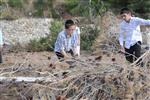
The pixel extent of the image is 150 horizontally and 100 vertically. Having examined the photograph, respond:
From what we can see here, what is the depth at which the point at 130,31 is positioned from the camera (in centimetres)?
1109

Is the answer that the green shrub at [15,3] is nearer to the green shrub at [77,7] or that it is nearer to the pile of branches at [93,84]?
the green shrub at [77,7]

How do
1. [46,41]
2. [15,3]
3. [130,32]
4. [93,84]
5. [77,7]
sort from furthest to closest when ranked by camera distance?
[15,3]
[77,7]
[46,41]
[130,32]
[93,84]

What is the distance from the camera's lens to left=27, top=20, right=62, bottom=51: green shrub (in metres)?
17.3

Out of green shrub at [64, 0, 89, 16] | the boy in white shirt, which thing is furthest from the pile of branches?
green shrub at [64, 0, 89, 16]

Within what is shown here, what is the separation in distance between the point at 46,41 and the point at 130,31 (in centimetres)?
660

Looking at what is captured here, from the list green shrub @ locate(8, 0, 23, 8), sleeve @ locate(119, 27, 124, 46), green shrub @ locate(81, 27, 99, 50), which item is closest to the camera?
sleeve @ locate(119, 27, 124, 46)

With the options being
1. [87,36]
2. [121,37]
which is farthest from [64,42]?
[87,36]

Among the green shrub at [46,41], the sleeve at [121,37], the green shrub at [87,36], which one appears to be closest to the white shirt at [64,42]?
the sleeve at [121,37]

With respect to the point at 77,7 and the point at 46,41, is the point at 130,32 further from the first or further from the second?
the point at 77,7

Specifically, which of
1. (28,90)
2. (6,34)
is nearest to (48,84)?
(28,90)

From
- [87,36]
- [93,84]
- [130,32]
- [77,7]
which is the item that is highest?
[77,7]

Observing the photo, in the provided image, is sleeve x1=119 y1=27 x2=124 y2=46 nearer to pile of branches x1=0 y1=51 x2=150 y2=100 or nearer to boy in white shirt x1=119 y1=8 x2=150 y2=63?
boy in white shirt x1=119 y1=8 x2=150 y2=63

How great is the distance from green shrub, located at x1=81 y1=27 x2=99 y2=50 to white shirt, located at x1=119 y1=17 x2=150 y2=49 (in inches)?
212

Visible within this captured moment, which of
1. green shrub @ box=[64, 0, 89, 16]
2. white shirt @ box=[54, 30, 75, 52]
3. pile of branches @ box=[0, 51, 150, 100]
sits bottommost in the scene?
pile of branches @ box=[0, 51, 150, 100]
